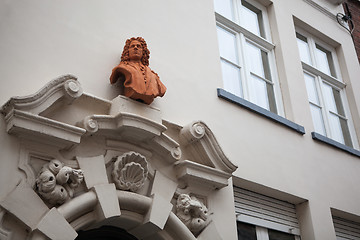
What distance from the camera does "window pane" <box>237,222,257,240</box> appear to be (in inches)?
221

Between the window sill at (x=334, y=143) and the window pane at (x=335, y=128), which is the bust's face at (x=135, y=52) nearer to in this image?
the window sill at (x=334, y=143)

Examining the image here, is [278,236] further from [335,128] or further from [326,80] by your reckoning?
[326,80]

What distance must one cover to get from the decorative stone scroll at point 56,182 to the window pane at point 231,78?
2841 millimetres

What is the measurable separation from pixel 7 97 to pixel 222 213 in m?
2.39

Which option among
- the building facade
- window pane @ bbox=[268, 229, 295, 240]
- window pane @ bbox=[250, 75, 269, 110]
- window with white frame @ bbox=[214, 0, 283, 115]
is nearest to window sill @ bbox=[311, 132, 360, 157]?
the building facade

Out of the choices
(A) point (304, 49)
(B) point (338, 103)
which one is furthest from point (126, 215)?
(B) point (338, 103)

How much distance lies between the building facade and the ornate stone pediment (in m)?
0.01

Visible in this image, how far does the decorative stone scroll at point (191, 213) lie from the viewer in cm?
481

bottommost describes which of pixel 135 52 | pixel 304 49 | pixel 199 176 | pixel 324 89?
pixel 199 176

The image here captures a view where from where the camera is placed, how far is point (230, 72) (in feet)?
21.8

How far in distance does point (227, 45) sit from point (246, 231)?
100 inches

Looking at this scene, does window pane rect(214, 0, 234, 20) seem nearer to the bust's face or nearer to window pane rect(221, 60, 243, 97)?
window pane rect(221, 60, 243, 97)

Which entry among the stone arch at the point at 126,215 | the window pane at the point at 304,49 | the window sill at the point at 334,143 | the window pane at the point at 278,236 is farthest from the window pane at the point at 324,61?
the stone arch at the point at 126,215

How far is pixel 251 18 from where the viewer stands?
7.66 metres
